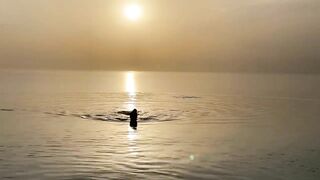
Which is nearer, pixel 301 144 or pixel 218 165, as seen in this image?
pixel 218 165

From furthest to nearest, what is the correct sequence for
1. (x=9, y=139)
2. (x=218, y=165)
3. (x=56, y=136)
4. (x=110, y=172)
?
1. (x=56, y=136)
2. (x=9, y=139)
3. (x=218, y=165)
4. (x=110, y=172)

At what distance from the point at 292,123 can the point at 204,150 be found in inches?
957

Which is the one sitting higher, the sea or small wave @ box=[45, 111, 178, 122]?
small wave @ box=[45, 111, 178, 122]

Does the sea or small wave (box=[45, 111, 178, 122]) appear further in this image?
small wave (box=[45, 111, 178, 122])

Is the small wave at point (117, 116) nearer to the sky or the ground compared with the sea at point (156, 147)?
nearer to the sky

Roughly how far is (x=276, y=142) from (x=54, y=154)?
64.4ft

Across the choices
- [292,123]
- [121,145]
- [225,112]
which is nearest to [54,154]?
[121,145]

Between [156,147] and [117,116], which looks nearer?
[156,147]

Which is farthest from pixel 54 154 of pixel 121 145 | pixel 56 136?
pixel 56 136

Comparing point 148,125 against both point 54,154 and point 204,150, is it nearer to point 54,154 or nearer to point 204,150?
point 204,150

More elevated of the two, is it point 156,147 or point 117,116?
point 117,116

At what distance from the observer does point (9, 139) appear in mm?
38875

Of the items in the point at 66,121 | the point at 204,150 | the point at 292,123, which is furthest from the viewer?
the point at 292,123

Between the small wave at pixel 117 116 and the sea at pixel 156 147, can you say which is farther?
the small wave at pixel 117 116
